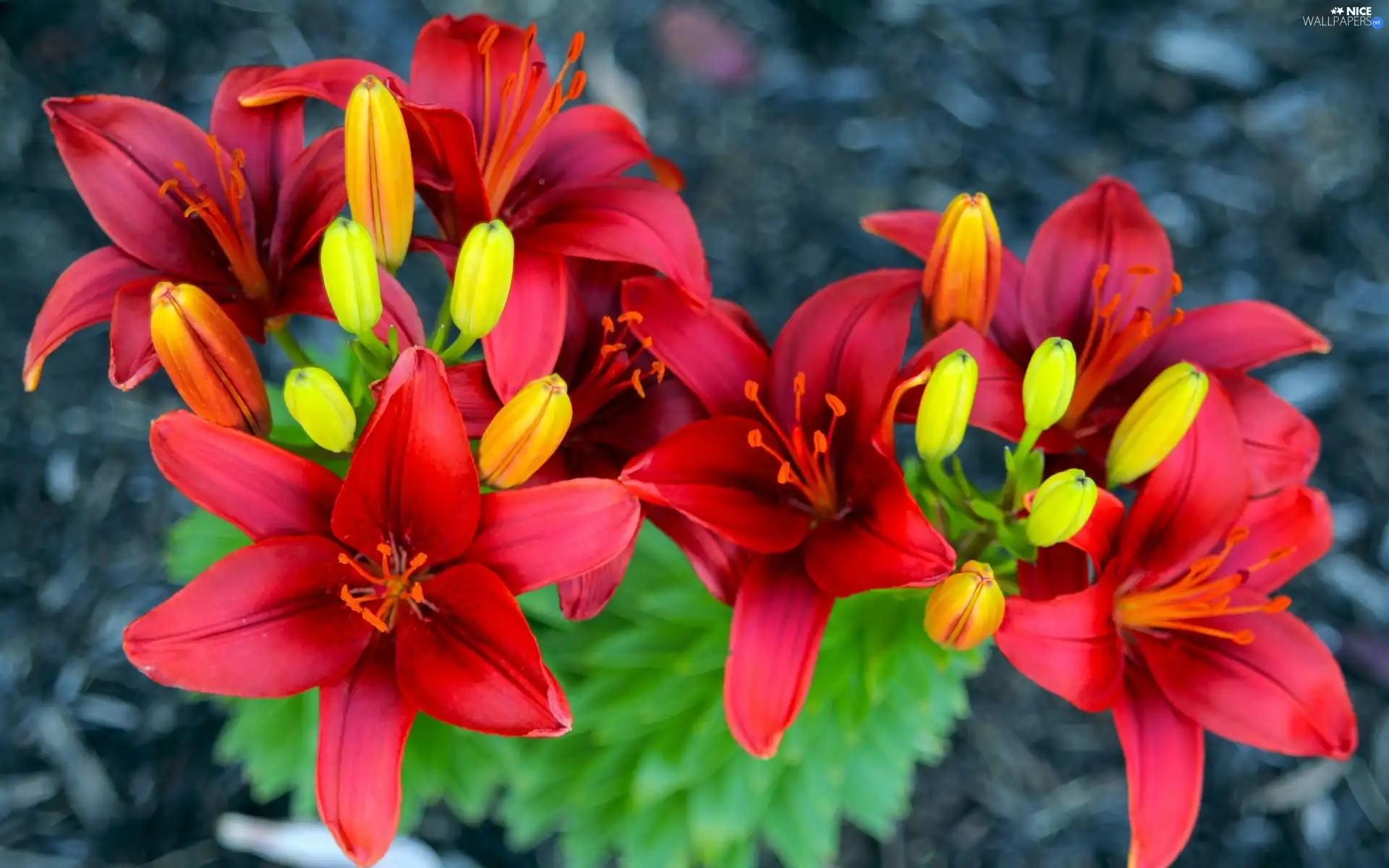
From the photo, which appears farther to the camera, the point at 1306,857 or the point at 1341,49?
the point at 1341,49

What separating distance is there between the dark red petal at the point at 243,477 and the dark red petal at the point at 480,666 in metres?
0.14

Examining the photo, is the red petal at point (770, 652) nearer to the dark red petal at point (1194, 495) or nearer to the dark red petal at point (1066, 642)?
the dark red petal at point (1066, 642)

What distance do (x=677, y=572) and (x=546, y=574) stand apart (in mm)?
630

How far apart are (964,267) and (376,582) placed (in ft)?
2.13

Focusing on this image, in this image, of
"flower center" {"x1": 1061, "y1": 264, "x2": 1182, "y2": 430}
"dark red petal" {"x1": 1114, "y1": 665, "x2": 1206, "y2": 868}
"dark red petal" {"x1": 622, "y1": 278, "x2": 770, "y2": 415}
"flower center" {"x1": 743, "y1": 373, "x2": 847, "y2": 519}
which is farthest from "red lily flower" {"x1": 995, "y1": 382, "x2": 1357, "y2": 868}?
"dark red petal" {"x1": 622, "y1": 278, "x2": 770, "y2": 415}

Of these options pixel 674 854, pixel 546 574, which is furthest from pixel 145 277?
pixel 674 854

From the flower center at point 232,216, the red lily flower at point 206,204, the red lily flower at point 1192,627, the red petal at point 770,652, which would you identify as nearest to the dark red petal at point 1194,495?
the red lily flower at point 1192,627

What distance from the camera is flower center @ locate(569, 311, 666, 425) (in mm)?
1172

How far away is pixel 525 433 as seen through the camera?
3.27ft

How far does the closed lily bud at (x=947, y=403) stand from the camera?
1010 mm

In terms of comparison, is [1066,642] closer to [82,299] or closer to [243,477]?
[243,477]

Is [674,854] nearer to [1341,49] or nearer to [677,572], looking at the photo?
[677,572]

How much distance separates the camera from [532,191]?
1.30m

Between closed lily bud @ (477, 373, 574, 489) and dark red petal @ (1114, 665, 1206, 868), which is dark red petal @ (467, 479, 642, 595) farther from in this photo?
dark red petal @ (1114, 665, 1206, 868)
